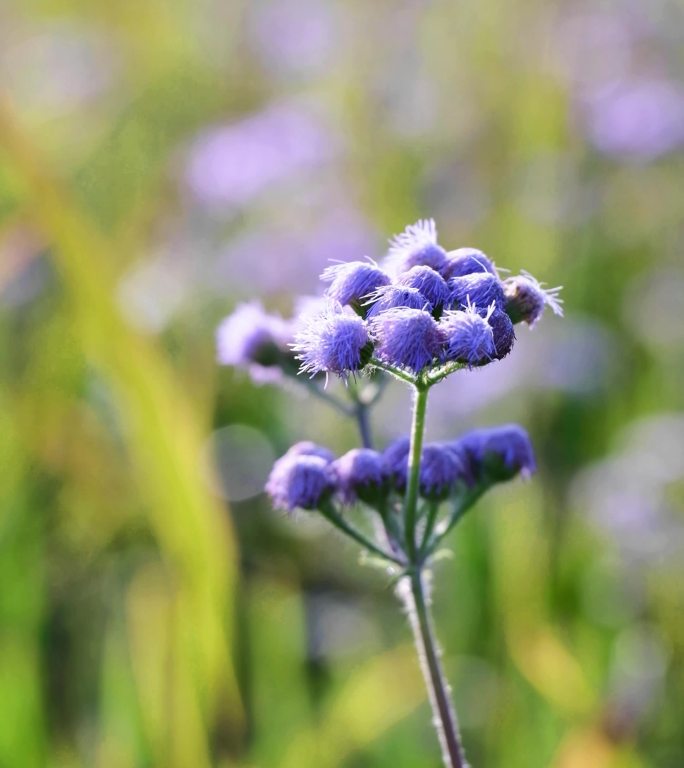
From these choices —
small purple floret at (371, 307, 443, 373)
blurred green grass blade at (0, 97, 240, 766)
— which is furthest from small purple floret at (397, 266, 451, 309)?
blurred green grass blade at (0, 97, 240, 766)

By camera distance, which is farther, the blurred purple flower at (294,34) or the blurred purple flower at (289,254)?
the blurred purple flower at (294,34)

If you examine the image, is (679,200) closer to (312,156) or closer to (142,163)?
(312,156)

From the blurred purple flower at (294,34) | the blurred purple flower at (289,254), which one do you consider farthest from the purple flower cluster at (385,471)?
the blurred purple flower at (294,34)

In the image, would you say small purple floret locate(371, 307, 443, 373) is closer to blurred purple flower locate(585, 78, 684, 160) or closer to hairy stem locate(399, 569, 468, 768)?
hairy stem locate(399, 569, 468, 768)

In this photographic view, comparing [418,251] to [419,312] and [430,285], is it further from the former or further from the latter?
[419,312]

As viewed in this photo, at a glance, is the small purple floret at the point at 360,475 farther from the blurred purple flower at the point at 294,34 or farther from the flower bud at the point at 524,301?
the blurred purple flower at the point at 294,34

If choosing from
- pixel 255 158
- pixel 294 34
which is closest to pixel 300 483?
pixel 255 158
